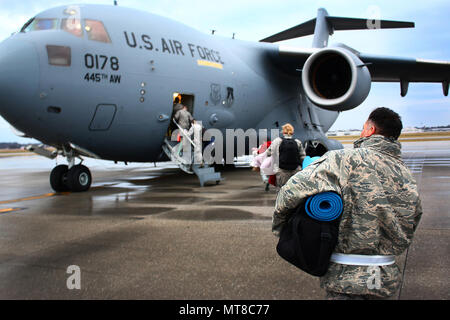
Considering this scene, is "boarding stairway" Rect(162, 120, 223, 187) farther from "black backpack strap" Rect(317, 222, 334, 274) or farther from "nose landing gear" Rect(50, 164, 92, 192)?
"black backpack strap" Rect(317, 222, 334, 274)

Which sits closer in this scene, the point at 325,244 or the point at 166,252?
the point at 325,244

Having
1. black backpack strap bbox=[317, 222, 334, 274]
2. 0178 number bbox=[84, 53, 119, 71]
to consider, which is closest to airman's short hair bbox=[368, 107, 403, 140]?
black backpack strap bbox=[317, 222, 334, 274]

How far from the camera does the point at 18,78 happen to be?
253 inches

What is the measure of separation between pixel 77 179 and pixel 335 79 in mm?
6576

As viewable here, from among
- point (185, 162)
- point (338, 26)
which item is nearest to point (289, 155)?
point (185, 162)

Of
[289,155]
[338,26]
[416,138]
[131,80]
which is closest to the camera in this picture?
[289,155]

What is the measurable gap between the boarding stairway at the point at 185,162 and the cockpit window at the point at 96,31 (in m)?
2.36

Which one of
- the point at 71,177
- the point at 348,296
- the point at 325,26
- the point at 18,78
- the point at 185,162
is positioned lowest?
the point at 71,177

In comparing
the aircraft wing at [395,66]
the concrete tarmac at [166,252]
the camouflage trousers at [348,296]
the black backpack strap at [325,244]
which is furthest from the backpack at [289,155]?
the aircraft wing at [395,66]

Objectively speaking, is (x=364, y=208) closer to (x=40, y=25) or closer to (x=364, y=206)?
(x=364, y=206)

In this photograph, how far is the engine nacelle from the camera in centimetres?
884
